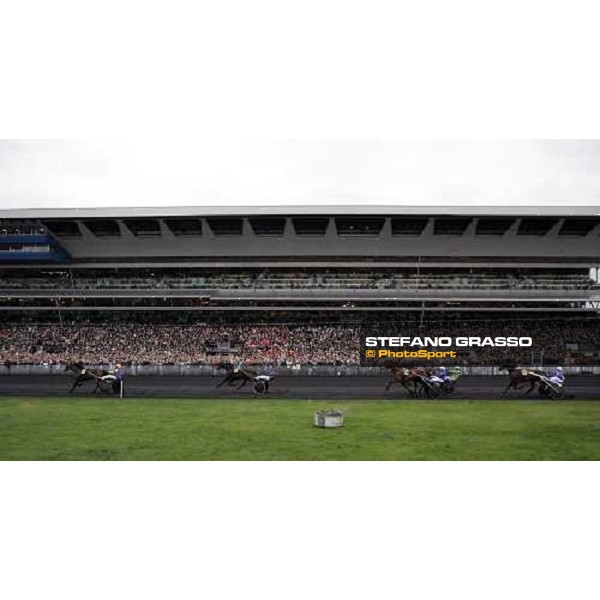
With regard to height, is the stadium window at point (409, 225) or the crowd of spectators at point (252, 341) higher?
the stadium window at point (409, 225)

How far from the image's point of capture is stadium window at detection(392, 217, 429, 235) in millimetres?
49469

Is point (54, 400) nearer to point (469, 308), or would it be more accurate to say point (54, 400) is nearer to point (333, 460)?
point (333, 460)

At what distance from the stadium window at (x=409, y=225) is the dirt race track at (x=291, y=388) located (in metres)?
16.6

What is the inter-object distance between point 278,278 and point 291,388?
67.5 ft

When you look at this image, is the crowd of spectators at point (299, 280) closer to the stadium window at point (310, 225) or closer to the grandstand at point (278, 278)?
the grandstand at point (278, 278)

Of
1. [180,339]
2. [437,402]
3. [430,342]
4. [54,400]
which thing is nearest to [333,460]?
[437,402]

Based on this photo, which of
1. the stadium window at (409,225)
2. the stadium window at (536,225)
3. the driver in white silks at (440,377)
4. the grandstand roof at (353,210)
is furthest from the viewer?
the stadium window at (409,225)

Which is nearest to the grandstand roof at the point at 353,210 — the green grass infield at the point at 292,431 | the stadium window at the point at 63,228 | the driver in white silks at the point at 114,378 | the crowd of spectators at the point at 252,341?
the stadium window at the point at 63,228

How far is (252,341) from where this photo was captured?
46406 mm

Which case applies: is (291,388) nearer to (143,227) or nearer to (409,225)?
(409,225)

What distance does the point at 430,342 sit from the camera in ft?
144

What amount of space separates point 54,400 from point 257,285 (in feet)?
83.9

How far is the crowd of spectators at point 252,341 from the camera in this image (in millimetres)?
44312

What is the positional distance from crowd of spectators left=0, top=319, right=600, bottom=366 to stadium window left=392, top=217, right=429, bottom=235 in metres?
8.20
